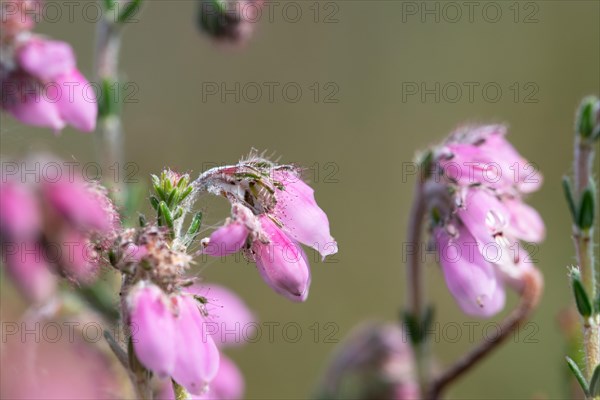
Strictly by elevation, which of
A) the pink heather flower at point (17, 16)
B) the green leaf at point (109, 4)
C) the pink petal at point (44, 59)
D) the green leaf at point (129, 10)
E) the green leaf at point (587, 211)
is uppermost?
the green leaf at point (109, 4)

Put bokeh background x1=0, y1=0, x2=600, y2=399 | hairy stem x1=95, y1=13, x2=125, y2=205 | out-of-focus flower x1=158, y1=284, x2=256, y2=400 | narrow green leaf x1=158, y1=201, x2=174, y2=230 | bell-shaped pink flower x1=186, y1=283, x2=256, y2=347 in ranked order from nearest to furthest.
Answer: narrow green leaf x1=158, y1=201, x2=174, y2=230, out-of-focus flower x1=158, y1=284, x2=256, y2=400, hairy stem x1=95, y1=13, x2=125, y2=205, bell-shaped pink flower x1=186, y1=283, x2=256, y2=347, bokeh background x1=0, y1=0, x2=600, y2=399

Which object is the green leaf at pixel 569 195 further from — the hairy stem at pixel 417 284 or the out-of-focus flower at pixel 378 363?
the out-of-focus flower at pixel 378 363

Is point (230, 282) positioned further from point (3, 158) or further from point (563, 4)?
point (3, 158)

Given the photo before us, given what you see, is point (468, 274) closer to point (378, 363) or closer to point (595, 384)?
point (595, 384)

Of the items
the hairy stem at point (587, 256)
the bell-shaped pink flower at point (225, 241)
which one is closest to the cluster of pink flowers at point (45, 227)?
the bell-shaped pink flower at point (225, 241)

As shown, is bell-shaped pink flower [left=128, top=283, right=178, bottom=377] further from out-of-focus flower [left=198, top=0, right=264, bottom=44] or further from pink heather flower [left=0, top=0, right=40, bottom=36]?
out-of-focus flower [left=198, top=0, right=264, bottom=44]

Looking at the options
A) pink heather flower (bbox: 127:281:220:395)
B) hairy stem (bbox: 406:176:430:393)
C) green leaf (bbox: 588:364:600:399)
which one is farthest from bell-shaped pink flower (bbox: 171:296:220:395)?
hairy stem (bbox: 406:176:430:393)
